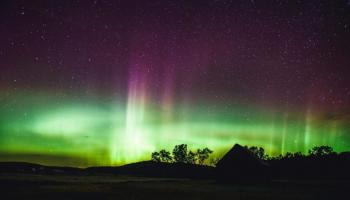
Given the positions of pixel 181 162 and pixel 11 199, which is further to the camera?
pixel 181 162

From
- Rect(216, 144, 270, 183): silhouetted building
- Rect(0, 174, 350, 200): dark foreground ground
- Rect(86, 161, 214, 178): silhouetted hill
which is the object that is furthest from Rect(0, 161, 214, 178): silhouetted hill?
Rect(0, 174, 350, 200): dark foreground ground

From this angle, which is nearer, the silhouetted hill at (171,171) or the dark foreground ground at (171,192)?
the dark foreground ground at (171,192)

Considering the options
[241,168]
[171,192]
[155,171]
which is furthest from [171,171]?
[171,192]

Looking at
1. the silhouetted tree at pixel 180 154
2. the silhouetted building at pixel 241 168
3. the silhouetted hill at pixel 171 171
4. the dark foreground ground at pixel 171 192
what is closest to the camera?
the dark foreground ground at pixel 171 192

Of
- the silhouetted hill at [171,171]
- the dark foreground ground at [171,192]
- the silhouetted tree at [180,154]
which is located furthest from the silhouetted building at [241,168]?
the silhouetted tree at [180,154]

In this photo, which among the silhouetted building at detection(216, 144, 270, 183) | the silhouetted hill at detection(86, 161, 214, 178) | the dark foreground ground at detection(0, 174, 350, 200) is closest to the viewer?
the dark foreground ground at detection(0, 174, 350, 200)

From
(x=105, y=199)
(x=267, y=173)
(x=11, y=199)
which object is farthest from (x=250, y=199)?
(x=267, y=173)

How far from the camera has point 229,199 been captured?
70.5 ft

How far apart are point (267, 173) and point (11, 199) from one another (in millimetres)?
33147

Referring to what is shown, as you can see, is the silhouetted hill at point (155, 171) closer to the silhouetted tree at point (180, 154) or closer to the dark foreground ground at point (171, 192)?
the silhouetted tree at point (180, 154)

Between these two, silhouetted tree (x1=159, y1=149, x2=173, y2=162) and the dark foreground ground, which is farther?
silhouetted tree (x1=159, y1=149, x2=173, y2=162)

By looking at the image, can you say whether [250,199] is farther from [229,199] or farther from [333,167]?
[333,167]

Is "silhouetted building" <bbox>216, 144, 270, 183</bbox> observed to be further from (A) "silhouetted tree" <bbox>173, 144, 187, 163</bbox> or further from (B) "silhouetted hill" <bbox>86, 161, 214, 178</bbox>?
(A) "silhouetted tree" <bbox>173, 144, 187, 163</bbox>

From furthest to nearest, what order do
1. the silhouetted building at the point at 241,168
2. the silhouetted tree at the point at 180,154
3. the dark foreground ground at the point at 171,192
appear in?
the silhouetted tree at the point at 180,154, the silhouetted building at the point at 241,168, the dark foreground ground at the point at 171,192
